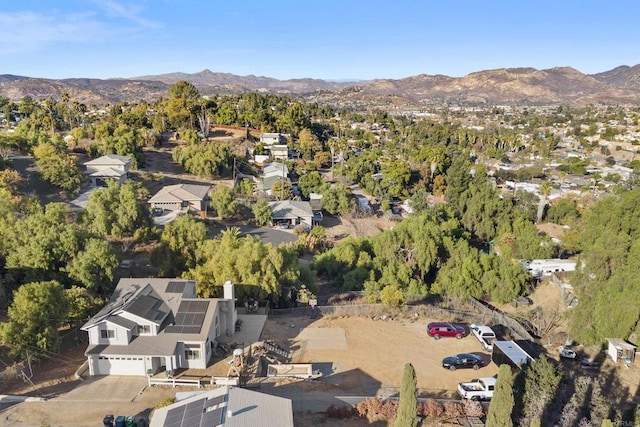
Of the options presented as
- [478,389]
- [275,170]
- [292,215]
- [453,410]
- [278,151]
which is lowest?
[478,389]

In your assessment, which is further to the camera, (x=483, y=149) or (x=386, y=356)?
(x=483, y=149)

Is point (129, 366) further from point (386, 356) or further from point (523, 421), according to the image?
point (523, 421)

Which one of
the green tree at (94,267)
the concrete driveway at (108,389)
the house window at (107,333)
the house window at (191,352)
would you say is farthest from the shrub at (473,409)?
the green tree at (94,267)

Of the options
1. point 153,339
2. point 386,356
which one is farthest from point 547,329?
point 153,339

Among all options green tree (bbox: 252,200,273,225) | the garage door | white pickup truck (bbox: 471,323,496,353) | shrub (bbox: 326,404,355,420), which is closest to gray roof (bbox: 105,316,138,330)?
the garage door

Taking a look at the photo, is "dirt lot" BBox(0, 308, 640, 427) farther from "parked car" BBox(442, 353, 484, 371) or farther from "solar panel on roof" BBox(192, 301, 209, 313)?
"solar panel on roof" BBox(192, 301, 209, 313)

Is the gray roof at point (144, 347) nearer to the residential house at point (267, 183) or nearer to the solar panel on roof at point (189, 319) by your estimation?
the solar panel on roof at point (189, 319)

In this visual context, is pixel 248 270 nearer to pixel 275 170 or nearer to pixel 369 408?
pixel 369 408

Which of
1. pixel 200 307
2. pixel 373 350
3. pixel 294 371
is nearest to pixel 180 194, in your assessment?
pixel 200 307
